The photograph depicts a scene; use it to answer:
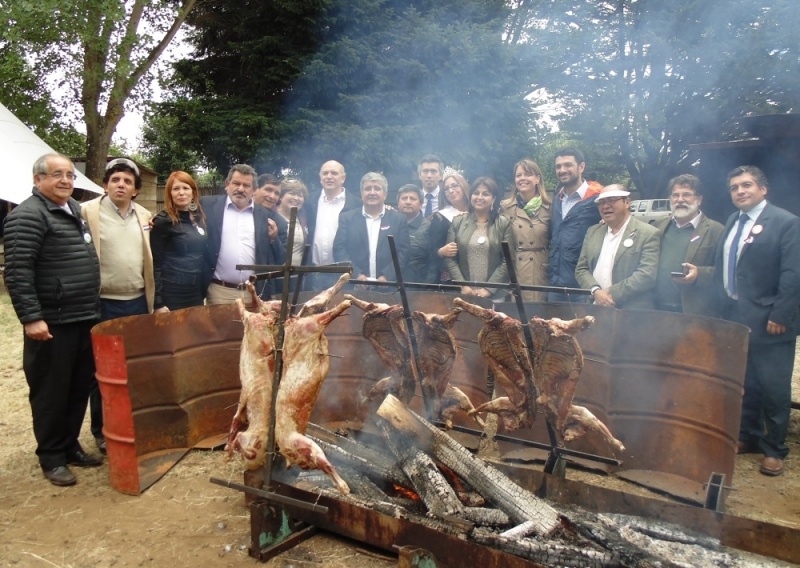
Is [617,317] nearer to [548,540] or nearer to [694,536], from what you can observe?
[694,536]

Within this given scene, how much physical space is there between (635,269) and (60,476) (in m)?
4.61

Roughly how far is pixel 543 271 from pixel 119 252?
145 inches

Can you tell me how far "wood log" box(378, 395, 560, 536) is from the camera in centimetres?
298

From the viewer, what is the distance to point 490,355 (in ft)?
11.7

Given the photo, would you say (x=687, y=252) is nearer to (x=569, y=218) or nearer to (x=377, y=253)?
(x=569, y=218)

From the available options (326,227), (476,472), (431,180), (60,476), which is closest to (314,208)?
(326,227)

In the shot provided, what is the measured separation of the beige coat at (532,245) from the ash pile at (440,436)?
6.66ft

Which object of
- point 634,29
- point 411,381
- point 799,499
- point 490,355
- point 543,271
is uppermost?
point 634,29

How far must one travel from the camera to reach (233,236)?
5312mm

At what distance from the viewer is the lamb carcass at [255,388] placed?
127 inches

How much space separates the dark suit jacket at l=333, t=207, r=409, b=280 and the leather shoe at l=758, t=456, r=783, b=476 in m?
3.42

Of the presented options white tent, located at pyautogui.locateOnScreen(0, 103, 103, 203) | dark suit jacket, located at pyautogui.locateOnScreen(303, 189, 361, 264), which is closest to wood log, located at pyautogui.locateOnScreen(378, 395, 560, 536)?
dark suit jacket, located at pyautogui.locateOnScreen(303, 189, 361, 264)

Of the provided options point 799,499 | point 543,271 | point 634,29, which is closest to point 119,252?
point 543,271

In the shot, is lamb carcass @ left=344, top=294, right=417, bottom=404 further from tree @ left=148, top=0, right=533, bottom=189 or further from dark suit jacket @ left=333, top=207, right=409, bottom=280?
tree @ left=148, top=0, right=533, bottom=189
